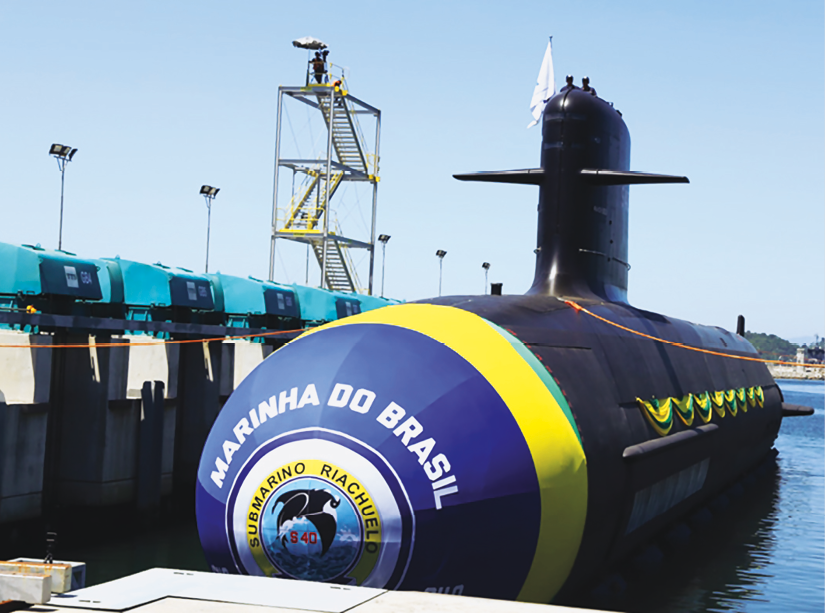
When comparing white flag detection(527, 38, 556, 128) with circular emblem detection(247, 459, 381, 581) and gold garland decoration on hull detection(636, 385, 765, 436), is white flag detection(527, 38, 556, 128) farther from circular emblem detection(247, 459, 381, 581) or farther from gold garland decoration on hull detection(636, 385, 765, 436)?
circular emblem detection(247, 459, 381, 581)

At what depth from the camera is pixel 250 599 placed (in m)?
7.88

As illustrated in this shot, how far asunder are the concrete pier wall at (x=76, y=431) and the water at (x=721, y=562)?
1150 mm

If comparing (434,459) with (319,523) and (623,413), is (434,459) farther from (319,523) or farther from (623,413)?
(623,413)

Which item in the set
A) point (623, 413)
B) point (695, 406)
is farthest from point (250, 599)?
point (695, 406)

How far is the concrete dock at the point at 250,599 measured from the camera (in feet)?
24.9

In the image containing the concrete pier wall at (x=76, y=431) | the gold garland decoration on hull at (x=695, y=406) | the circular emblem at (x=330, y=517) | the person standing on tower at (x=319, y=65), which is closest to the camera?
the circular emblem at (x=330, y=517)

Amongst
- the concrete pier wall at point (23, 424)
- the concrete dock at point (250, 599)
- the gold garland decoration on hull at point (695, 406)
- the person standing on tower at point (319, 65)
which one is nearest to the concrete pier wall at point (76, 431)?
the concrete pier wall at point (23, 424)

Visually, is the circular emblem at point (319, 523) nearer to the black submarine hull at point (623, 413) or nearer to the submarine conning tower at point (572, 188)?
the black submarine hull at point (623, 413)

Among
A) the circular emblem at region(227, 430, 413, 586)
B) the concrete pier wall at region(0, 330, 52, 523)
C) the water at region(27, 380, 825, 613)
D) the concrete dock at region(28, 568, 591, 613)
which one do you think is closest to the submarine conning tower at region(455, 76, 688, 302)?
the water at region(27, 380, 825, 613)

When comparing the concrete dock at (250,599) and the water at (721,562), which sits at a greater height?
the concrete dock at (250,599)

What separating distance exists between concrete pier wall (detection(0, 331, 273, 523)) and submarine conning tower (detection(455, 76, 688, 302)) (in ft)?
26.2

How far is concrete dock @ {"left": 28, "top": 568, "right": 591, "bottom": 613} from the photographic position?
7594mm

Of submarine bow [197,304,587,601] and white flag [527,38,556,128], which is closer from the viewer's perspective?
submarine bow [197,304,587,601]

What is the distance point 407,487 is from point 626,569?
232 inches
